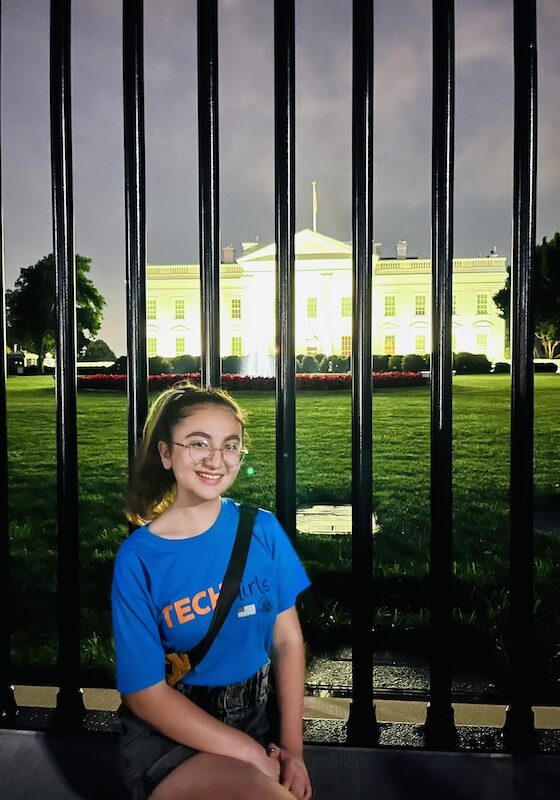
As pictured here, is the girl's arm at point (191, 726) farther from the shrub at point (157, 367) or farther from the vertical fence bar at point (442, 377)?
the shrub at point (157, 367)

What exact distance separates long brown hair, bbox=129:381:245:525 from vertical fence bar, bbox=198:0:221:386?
11 centimetres

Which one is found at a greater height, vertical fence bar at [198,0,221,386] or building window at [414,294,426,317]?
building window at [414,294,426,317]

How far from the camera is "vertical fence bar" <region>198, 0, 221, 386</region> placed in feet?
4.57

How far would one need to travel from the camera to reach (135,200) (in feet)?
4.67

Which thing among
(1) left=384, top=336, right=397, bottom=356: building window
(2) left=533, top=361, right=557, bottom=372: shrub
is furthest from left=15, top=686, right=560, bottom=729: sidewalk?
(1) left=384, top=336, right=397, bottom=356: building window

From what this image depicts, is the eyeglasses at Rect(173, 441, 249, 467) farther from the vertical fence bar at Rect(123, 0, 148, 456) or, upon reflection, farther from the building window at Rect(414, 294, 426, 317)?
the building window at Rect(414, 294, 426, 317)

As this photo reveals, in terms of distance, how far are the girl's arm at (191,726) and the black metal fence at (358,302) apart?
1.03 ft

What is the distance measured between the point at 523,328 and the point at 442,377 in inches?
6.6

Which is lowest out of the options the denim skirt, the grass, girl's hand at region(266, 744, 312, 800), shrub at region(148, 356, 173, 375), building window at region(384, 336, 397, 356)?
the grass

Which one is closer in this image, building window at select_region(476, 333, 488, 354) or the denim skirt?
the denim skirt

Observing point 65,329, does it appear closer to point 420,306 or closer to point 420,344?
point 420,344

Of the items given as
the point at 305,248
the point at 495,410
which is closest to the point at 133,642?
the point at 495,410

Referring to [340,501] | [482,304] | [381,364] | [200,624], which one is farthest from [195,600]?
[482,304]

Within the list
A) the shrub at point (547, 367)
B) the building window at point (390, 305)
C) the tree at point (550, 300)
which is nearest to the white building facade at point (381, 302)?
the building window at point (390, 305)
